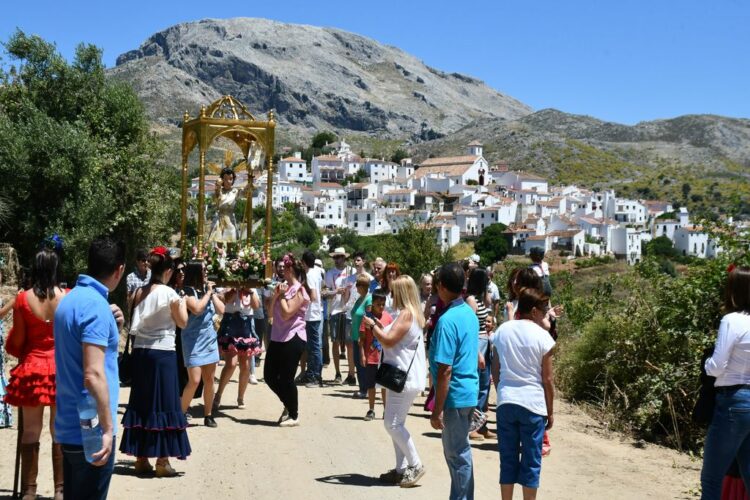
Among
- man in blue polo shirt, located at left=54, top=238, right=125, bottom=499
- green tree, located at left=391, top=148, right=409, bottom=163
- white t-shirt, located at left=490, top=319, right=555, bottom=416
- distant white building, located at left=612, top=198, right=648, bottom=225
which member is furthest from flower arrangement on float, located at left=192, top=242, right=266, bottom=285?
green tree, located at left=391, top=148, right=409, bottom=163

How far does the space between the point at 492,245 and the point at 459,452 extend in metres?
98.9

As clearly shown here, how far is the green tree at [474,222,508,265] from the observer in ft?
332

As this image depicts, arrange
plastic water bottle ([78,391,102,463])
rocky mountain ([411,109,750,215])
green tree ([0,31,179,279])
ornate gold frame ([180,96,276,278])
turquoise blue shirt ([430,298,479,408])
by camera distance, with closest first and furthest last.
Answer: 1. plastic water bottle ([78,391,102,463])
2. turquoise blue shirt ([430,298,479,408])
3. ornate gold frame ([180,96,276,278])
4. green tree ([0,31,179,279])
5. rocky mountain ([411,109,750,215])

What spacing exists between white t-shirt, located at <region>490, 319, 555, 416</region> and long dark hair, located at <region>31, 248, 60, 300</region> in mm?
3218

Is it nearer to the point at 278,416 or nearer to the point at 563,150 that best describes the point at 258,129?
the point at 278,416

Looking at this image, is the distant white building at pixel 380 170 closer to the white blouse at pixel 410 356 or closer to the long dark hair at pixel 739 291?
the white blouse at pixel 410 356

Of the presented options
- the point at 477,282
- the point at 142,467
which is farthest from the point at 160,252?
the point at 477,282

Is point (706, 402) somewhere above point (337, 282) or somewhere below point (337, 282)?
below

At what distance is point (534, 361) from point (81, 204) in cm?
1380

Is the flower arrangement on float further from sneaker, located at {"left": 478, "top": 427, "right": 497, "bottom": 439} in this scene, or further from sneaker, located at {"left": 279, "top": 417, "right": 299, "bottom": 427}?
sneaker, located at {"left": 478, "top": 427, "right": 497, "bottom": 439}

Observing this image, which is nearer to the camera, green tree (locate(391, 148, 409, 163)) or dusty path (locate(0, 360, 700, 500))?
dusty path (locate(0, 360, 700, 500))

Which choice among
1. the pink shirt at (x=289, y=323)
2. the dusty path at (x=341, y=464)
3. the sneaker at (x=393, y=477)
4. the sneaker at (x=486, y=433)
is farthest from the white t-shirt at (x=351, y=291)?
the sneaker at (x=393, y=477)

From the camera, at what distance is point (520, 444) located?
5.76 m

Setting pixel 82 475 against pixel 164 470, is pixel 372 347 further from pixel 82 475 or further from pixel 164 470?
pixel 82 475
